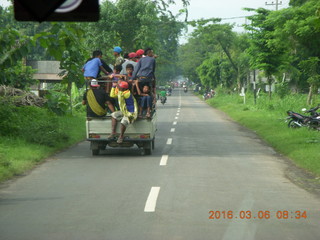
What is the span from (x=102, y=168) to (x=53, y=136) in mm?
4833

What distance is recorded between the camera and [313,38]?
28.0 m

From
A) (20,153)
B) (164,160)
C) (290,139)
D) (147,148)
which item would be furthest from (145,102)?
(290,139)

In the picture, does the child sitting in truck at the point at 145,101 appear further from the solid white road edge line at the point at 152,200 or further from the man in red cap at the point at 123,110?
the solid white road edge line at the point at 152,200

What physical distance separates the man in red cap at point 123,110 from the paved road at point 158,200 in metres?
0.82

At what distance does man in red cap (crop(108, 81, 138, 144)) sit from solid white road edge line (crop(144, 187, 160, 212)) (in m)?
4.71

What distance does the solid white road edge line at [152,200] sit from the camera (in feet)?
27.3

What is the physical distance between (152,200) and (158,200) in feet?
0.32

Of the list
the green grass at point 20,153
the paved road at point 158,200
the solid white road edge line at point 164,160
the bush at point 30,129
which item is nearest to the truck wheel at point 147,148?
the paved road at point 158,200

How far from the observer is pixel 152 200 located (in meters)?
8.99

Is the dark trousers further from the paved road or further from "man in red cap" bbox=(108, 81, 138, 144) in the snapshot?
Result: the paved road

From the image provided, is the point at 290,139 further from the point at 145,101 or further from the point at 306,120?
the point at 145,101

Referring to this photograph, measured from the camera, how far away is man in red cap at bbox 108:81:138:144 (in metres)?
14.6

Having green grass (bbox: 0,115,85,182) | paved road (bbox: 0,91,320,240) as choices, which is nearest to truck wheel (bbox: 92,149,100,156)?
paved road (bbox: 0,91,320,240)

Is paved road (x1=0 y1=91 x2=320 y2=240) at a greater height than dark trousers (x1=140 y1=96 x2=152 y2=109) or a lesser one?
lesser
